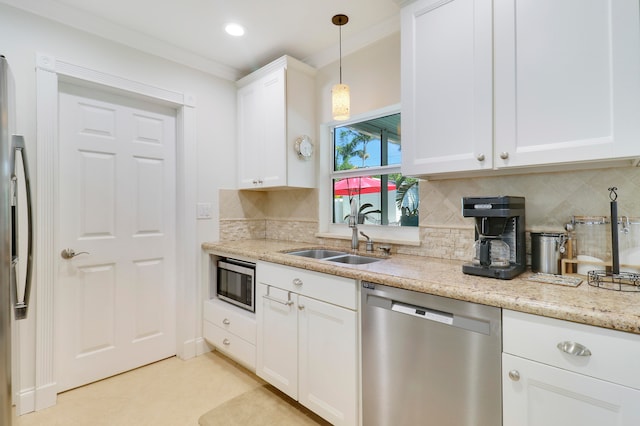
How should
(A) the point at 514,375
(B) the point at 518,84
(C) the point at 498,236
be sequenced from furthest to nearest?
(C) the point at 498,236
(B) the point at 518,84
(A) the point at 514,375

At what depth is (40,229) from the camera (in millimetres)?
1930

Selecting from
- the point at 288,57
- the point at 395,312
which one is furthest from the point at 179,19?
the point at 395,312

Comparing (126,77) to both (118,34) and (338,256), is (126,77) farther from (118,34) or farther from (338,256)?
(338,256)

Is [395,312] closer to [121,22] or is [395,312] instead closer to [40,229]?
[40,229]

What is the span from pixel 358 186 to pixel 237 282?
1230 millimetres

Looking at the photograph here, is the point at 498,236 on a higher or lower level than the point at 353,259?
higher

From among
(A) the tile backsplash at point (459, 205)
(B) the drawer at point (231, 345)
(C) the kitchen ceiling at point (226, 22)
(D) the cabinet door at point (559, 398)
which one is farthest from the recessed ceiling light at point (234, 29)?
(D) the cabinet door at point (559, 398)

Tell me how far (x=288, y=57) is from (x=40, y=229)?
6.73ft

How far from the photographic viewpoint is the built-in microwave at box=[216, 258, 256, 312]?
2.25 metres

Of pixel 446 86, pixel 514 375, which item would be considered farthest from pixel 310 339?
pixel 446 86

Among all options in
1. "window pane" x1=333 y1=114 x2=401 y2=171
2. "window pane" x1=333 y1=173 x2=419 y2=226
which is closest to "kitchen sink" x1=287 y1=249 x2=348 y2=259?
"window pane" x1=333 y1=173 x2=419 y2=226

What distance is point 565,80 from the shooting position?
124cm

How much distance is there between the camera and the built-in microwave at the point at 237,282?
225 cm

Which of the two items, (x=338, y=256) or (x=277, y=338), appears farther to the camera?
(x=338, y=256)
